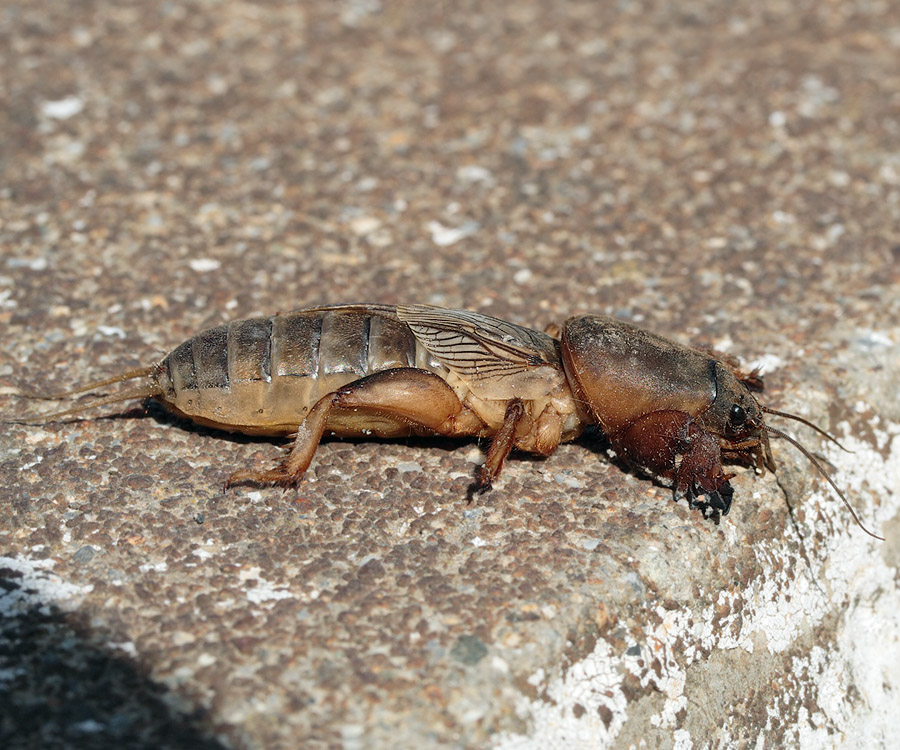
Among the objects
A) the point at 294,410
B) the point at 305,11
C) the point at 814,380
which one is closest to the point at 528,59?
the point at 305,11

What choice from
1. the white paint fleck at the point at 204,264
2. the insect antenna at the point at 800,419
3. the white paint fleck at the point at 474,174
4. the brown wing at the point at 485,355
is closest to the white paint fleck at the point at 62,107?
the white paint fleck at the point at 204,264

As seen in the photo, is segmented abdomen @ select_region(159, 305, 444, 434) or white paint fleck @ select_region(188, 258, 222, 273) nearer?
segmented abdomen @ select_region(159, 305, 444, 434)

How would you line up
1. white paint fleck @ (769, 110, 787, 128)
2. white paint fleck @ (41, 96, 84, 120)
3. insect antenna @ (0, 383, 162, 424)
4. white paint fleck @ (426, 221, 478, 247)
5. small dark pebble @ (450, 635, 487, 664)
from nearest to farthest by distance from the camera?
small dark pebble @ (450, 635, 487, 664), insect antenna @ (0, 383, 162, 424), white paint fleck @ (426, 221, 478, 247), white paint fleck @ (41, 96, 84, 120), white paint fleck @ (769, 110, 787, 128)

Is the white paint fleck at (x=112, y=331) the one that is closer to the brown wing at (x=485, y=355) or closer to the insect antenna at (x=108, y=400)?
the insect antenna at (x=108, y=400)

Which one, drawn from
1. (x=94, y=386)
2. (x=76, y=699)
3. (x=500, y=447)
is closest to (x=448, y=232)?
(x=500, y=447)

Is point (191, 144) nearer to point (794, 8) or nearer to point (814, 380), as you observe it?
point (814, 380)

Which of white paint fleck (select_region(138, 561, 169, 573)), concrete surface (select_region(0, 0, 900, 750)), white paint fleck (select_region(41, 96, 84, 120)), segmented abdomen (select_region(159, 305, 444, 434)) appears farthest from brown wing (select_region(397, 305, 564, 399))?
white paint fleck (select_region(41, 96, 84, 120))

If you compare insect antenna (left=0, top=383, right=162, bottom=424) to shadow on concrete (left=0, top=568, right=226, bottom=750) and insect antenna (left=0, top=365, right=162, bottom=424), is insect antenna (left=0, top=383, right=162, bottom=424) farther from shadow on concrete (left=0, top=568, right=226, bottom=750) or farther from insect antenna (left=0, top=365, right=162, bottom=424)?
shadow on concrete (left=0, top=568, right=226, bottom=750)
